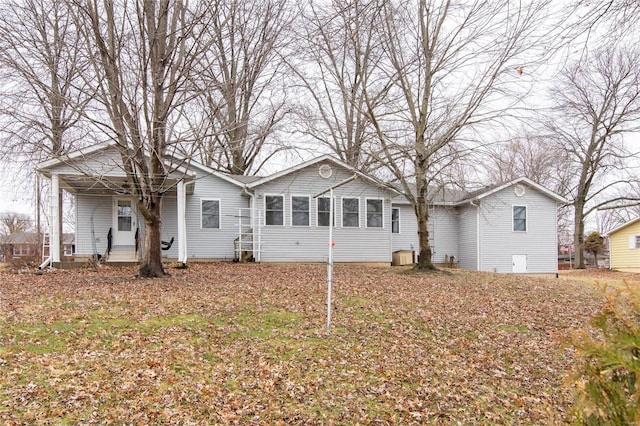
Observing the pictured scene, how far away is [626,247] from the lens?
89.8ft

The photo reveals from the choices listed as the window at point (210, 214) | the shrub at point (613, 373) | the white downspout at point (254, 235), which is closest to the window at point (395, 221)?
the white downspout at point (254, 235)

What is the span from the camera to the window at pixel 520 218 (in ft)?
70.5

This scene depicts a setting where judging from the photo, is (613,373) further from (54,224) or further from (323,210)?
(323,210)

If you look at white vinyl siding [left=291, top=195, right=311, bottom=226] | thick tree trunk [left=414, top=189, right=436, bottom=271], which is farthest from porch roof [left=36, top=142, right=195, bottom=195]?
thick tree trunk [left=414, top=189, right=436, bottom=271]

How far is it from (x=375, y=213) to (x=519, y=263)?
784 centimetres

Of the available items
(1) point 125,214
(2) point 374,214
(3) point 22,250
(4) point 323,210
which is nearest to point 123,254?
(1) point 125,214

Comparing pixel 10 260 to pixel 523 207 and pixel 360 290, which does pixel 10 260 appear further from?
pixel 523 207

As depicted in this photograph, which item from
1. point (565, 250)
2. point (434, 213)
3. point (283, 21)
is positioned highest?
point (283, 21)

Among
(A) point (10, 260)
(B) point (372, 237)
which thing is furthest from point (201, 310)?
(A) point (10, 260)

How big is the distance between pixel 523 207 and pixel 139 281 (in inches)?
702

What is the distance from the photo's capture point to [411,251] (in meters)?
21.5

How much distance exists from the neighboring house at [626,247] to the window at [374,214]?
1757cm

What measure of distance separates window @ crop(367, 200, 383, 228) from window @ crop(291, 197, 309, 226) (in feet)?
9.13

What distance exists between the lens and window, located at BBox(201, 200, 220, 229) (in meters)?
19.0
